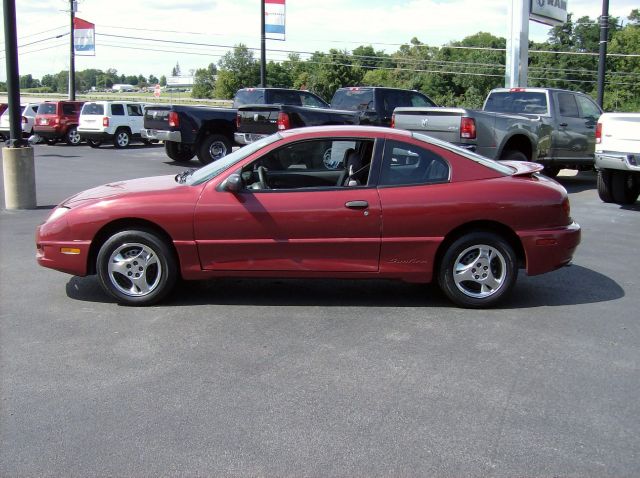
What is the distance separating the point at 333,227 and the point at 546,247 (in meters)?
1.88

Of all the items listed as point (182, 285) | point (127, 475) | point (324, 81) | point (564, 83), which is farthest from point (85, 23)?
point (564, 83)

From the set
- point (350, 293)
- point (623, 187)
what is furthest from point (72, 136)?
point (350, 293)

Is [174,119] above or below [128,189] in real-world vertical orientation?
above

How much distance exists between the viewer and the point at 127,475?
131 inches

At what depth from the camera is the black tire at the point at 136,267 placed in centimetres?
586

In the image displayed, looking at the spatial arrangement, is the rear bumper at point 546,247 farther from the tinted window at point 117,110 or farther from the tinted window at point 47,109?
the tinted window at point 47,109

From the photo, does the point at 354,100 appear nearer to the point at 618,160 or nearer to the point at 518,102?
the point at 518,102

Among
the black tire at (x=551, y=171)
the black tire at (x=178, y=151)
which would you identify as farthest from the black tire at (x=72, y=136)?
the black tire at (x=551, y=171)

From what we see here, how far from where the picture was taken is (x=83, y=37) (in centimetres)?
3791

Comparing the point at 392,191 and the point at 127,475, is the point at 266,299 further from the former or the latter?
the point at 127,475

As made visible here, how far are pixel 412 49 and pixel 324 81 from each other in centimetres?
2933

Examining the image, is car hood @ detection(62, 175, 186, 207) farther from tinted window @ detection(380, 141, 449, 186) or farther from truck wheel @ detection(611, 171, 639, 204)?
truck wheel @ detection(611, 171, 639, 204)

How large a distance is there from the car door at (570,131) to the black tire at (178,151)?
10558 mm

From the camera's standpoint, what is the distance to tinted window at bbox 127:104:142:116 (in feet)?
88.4
